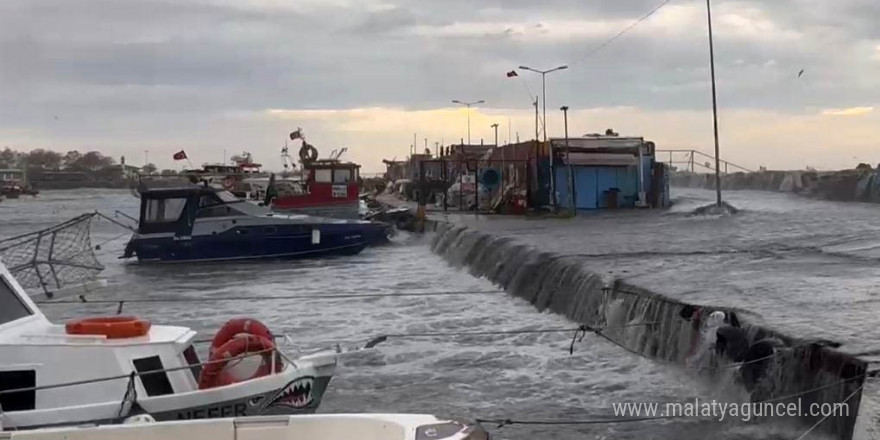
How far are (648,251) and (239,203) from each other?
16.0 m

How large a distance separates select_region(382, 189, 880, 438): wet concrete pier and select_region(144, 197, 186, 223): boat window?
362 inches

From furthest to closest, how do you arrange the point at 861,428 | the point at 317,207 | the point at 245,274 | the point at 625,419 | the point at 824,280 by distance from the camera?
1. the point at 317,207
2. the point at 245,274
3. the point at 824,280
4. the point at 625,419
5. the point at 861,428

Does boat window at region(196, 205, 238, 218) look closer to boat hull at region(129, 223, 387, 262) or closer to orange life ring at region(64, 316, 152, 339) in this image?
boat hull at region(129, 223, 387, 262)

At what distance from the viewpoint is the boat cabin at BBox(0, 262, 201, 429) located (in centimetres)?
864

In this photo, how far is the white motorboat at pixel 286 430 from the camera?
20.0 feet

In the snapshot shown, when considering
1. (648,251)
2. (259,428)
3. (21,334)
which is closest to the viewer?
(259,428)

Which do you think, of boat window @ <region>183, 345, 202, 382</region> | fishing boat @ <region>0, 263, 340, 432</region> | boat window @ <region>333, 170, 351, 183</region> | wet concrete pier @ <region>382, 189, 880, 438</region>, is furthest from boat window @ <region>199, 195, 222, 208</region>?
boat window @ <region>183, 345, 202, 382</region>

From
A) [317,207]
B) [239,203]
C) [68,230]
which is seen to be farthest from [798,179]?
[68,230]

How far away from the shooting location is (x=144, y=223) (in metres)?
33.1

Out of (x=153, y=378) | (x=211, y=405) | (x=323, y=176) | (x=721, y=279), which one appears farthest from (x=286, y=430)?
(x=323, y=176)

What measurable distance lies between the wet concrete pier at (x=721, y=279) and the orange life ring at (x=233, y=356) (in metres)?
5.33

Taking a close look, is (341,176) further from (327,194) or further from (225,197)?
(225,197)

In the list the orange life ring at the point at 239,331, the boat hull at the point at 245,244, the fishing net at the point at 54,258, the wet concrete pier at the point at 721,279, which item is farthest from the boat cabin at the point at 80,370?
the boat hull at the point at 245,244

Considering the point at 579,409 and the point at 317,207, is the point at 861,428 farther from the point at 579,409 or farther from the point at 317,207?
the point at 317,207
